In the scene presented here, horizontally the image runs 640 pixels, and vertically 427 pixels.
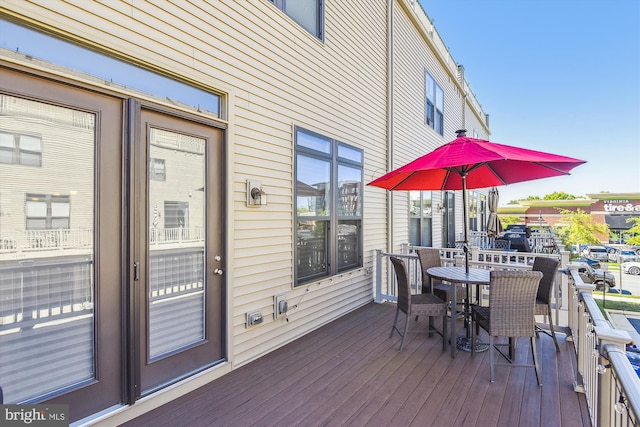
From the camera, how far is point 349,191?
16.7ft

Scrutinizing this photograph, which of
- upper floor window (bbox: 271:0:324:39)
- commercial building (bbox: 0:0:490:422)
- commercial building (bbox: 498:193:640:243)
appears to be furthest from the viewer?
commercial building (bbox: 498:193:640:243)

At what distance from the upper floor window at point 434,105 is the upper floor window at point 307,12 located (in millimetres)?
4884

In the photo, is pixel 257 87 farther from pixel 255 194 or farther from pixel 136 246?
pixel 136 246

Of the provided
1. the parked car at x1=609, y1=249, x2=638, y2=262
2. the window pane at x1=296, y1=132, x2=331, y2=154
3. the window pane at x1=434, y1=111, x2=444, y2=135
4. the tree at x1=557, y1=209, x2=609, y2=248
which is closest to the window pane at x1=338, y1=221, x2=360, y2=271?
the window pane at x1=296, y1=132, x2=331, y2=154

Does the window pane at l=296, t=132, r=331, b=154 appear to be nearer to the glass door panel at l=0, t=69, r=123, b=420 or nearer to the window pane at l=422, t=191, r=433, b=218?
the glass door panel at l=0, t=69, r=123, b=420

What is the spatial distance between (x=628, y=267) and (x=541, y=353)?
83.3 ft

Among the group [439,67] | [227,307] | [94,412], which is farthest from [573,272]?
[439,67]

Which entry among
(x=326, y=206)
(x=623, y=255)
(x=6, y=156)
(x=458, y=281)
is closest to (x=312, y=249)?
(x=326, y=206)

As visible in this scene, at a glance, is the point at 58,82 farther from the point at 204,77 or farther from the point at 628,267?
the point at 628,267

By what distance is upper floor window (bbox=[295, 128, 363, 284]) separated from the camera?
412 cm

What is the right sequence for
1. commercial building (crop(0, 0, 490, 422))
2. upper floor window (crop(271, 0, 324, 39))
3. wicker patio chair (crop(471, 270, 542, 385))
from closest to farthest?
commercial building (crop(0, 0, 490, 422))
wicker patio chair (crop(471, 270, 542, 385))
upper floor window (crop(271, 0, 324, 39))

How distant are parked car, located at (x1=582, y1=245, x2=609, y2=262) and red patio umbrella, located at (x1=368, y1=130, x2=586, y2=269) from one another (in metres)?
25.3

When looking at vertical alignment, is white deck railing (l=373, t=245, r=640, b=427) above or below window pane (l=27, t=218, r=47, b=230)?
below

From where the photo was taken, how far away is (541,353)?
353 cm
